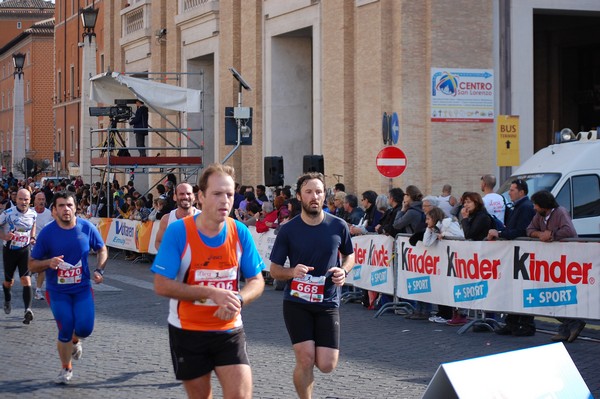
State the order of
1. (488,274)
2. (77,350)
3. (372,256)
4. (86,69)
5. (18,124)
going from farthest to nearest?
(18,124), (86,69), (372,256), (488,274), (77,350)

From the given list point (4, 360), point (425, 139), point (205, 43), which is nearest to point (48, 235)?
point (4, 360)

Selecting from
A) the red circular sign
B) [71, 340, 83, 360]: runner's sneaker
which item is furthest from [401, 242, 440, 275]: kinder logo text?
[71, 340, 83, 360]: runner's sneaker

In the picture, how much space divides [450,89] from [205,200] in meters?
18.9

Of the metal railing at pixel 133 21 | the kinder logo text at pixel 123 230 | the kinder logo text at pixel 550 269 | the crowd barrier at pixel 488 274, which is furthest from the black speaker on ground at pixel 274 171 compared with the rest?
the metal railing at pixel 133 21

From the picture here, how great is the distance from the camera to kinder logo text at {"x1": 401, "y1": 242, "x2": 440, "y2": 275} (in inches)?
604

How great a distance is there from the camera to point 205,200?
6.81 meters

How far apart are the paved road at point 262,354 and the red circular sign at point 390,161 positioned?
3613 mm

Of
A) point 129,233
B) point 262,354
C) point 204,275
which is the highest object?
point 204,275

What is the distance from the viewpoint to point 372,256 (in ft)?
56.3

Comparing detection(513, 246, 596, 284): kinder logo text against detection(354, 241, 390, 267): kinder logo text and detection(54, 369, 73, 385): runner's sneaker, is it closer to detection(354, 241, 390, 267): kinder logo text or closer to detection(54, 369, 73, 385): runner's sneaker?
detection(354, 241, 390, 267): kinder logo text

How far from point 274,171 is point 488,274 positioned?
42.8 ft

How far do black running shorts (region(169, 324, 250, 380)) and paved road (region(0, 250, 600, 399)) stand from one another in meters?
3.36

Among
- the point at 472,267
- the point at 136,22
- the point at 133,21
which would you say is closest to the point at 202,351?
the point at 472,267

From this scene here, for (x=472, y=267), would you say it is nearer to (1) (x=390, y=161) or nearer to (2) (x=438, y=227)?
(2) (x=438, y=227)
